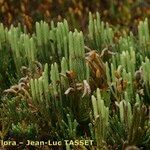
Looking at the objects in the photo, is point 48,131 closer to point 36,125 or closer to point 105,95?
point 36,125

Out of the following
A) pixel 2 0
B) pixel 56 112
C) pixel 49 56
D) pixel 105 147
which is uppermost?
pixel 2 0

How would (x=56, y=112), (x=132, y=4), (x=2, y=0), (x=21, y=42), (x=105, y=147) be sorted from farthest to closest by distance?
(x=132, y=4)
(x=2, y=0)
(x=21, y=42)
(x=56, y=112)
(x=105, y=147)

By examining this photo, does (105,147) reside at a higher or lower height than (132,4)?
lower

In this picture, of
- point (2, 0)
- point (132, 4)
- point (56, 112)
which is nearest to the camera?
point (56, 112)

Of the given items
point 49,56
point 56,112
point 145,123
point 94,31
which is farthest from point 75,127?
point 94,31

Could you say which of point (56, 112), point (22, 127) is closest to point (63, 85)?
point (56, 112)

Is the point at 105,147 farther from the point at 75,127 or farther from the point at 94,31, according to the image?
the point at 94,31

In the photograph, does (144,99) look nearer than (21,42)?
Yes
